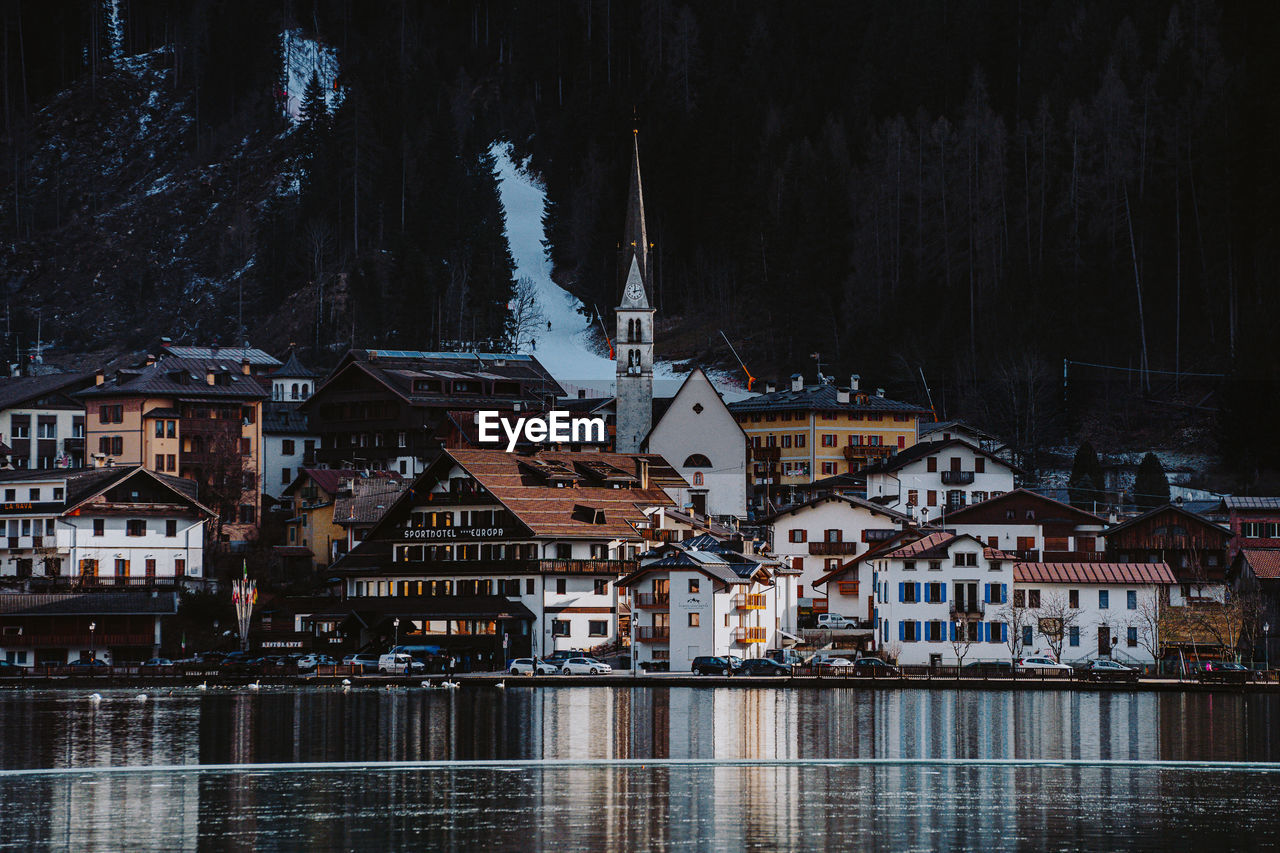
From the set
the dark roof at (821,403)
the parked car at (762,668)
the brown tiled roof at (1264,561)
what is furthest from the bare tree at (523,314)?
the brown tiled roof at (1264,561)

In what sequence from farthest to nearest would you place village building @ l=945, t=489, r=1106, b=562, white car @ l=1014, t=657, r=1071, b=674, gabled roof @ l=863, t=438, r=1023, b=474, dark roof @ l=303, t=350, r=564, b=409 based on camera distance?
dark roof @ l=303, t=350, r=564, b=409 < gabled roof @ l=863, t=438, r=1023, b=474 < village building @ l=945, t=489, r=1106, b=562 < white car @ l=1014, t=657, r=1071, b=674

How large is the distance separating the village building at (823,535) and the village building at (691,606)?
10.7 metres

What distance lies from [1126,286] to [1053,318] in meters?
5.08

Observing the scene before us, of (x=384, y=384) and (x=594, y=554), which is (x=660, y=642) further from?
(x=384, y=384)

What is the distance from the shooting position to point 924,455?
127750 mm

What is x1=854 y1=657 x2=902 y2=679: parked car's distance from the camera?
100750mm

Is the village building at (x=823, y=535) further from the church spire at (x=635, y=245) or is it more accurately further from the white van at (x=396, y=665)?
the church spire at (x=635, y=245)

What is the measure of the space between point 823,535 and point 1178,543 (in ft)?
68.0

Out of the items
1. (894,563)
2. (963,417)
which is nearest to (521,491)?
(894,563)

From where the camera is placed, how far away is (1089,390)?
136 metres

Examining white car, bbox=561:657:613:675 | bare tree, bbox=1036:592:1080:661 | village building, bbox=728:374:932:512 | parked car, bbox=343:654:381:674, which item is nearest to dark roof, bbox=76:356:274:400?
parked car, bbox=343:654:381:674

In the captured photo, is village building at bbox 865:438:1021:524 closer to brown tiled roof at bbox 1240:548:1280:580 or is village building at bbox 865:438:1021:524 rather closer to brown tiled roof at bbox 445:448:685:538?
brown tiled roof at bbox 445:448:685:538

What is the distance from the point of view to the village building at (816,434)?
139 m
